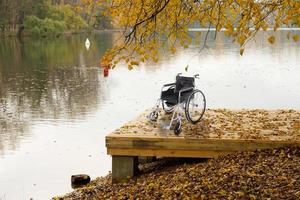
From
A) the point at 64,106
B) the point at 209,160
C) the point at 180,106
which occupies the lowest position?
the point at 64,106

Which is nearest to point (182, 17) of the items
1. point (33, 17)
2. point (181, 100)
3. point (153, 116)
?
point (181, 100)

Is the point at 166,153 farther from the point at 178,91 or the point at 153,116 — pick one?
the point at 178,91

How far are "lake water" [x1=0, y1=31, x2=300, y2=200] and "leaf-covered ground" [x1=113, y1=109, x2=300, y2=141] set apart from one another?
1.46m

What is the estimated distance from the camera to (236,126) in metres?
8.00

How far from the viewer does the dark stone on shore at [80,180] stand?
9578mm

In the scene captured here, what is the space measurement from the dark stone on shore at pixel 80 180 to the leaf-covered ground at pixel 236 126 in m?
1.78

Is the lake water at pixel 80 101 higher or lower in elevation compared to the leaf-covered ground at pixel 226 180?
lower

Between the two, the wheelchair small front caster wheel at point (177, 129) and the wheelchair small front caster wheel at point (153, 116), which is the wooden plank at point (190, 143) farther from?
the wheelchair small front caster wheel at point (153, 116)

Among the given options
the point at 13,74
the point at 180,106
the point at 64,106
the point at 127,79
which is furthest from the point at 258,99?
the point at 13,74

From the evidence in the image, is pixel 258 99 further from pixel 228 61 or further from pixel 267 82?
pixel 228 61

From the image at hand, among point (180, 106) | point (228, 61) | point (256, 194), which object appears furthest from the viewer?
point (228, 61)

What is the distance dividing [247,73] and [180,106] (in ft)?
68.4

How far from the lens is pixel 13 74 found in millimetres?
29812

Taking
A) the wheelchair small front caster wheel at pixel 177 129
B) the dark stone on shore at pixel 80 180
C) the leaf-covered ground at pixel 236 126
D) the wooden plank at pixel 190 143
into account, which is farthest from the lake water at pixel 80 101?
the wheelchair small front caster wheel at pixel 177 129
